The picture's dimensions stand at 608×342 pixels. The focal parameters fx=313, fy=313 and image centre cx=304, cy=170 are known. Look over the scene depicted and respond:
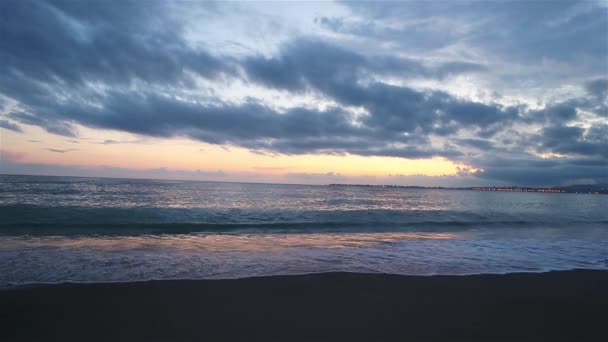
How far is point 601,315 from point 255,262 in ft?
27.9

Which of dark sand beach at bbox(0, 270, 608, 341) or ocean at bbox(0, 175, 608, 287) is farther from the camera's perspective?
ocean at bbox(0, 175, 608, 287)

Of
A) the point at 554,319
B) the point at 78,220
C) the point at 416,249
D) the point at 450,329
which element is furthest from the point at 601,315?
the point at 78,220

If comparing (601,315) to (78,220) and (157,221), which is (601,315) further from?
(78,220)

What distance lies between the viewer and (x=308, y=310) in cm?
616

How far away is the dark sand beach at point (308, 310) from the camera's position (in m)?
5.16

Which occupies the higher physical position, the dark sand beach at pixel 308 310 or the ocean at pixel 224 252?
the dark sand beach at pixel 308 310

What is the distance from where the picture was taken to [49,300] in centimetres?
636

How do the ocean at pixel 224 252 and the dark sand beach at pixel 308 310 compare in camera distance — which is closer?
the dark sand beach at pixel 308 310

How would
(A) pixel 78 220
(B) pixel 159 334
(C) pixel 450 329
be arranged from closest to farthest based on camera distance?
(B) pixel 159 334, (C) pixel 450 329, (A) pixel 78 220

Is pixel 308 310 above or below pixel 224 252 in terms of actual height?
above

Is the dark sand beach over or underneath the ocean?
over

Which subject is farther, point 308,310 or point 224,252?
point 224,252

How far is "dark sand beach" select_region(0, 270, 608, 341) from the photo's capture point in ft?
16.9

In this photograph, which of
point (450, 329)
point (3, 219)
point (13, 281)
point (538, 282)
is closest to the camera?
point (450, 329)
